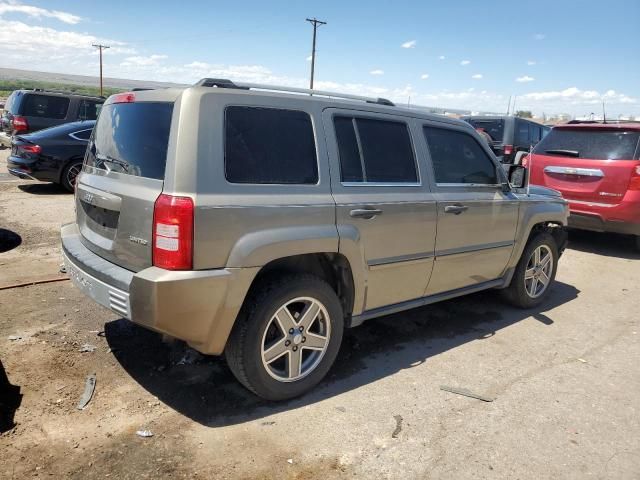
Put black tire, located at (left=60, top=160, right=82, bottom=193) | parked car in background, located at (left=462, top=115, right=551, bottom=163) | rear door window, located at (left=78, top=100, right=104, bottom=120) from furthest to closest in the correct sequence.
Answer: parked car in background, located at (left=462, top=115, right=551, bottom=163)
rear door window, located at (left=78, top=100, right=104, bottom=120)
black tire, located at (left=60, top=160, right=82, bottom=193)

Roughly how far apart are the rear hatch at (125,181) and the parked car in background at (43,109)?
35.9ft

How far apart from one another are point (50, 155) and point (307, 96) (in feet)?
25.6

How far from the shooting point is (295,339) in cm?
321

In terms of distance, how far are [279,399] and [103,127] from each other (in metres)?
2.18

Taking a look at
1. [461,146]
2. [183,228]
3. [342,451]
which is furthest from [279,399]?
[461,146]

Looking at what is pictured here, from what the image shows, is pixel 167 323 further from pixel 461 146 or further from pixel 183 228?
pixel 461 146

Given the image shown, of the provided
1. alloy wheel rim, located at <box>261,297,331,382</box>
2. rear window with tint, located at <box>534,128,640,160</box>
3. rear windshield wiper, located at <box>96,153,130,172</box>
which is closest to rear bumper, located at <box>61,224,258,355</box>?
alloy wheel rim, located at <box>261,297,331,382</box>

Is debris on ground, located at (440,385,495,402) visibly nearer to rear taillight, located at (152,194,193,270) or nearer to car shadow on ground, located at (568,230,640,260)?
rear taillight, located at (152,194,193,270)

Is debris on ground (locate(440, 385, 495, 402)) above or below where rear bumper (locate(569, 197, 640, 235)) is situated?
below

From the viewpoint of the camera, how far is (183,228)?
263cm

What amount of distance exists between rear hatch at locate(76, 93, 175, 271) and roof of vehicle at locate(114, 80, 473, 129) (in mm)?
65

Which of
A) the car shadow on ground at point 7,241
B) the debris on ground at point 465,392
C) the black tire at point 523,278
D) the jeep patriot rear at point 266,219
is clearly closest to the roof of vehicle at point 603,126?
the black tire at point 523,278

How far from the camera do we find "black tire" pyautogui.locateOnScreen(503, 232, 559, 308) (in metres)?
4.99

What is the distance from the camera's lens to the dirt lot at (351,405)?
8.79 ft
